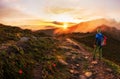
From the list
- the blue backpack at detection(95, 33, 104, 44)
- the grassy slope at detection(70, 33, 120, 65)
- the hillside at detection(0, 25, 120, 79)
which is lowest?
the grassy slope at detection(70, 33, 120, 65)

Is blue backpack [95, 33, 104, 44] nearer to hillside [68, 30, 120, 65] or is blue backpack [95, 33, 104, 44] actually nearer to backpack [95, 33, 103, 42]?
backpack [95, 33, 103, 42]

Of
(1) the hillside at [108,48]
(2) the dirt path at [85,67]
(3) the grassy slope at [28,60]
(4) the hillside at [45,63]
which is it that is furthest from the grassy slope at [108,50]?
(3) the grassy slope at [28,60]

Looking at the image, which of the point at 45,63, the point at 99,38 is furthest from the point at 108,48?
the point at 45,63

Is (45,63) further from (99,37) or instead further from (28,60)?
(99,37)

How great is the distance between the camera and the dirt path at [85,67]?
912 inches

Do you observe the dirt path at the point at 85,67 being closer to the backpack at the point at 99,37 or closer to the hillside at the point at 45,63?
the hillside at the point at 45,63

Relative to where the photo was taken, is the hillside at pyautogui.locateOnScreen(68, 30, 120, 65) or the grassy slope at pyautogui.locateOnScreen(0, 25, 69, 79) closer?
the grassy slope at pyautogui.locateOnScreen(0, 25, 69, 79)

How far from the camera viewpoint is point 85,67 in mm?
24906

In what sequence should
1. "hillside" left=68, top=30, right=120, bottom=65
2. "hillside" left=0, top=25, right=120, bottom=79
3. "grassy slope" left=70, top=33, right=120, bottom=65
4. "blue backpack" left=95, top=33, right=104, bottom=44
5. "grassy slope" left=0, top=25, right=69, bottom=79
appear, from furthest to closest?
Answer: 1. "hillside" left=68, top=30, right=120, bottom=65
2. "grassy slope" left=70, top=33, right=120, bottom=65
3. "blue backpack" left=95, top=33, right=104, bottom=44
4. "hillside" left=0, top=25, right=120, bottom=79
5. "grassy slope" left=0, top=25, right=69, bottom=79

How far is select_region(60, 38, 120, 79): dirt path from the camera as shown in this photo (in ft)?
76.0

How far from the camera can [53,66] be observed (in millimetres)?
23750

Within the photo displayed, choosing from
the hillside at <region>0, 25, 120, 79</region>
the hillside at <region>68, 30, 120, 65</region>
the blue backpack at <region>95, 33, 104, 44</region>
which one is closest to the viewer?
the hillside at <region>0, 25, 120, 79</region>

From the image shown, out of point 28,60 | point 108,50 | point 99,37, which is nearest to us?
point 28,60

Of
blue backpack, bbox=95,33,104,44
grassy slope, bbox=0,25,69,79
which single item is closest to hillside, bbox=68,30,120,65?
blue backpack, bbox=95,33,104,44
